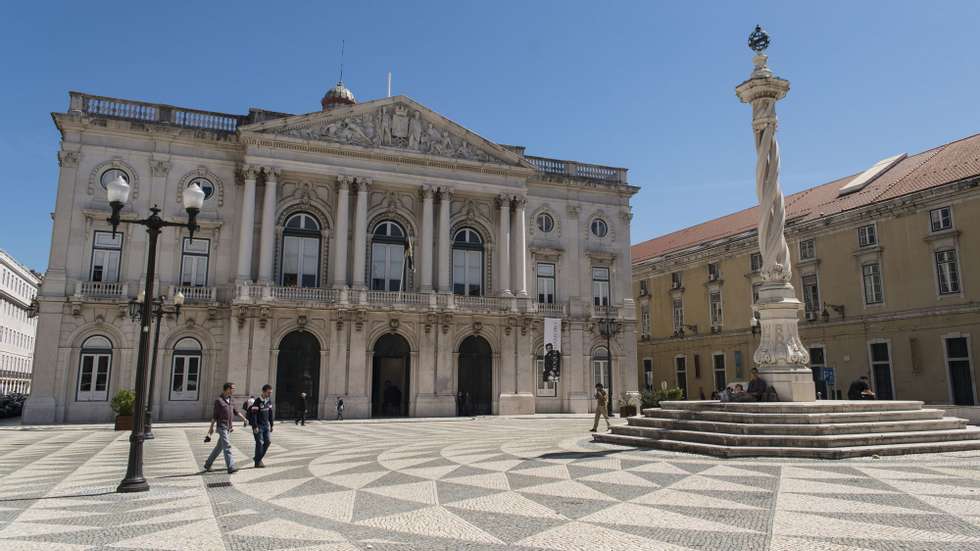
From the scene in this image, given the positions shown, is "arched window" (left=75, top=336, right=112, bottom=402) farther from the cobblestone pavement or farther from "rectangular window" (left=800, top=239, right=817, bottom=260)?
"rectangular window" (left=800, top=239, right=817, bottom=260)

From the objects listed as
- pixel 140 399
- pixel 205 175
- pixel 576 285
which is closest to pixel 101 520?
pixel 140 399

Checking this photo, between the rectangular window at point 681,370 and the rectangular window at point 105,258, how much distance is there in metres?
35.0

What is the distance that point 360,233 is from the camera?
110ft

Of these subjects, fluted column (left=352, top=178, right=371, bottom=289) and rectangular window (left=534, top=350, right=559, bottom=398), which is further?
rectangular window (left=534, top=350, right=559, bottom=398)

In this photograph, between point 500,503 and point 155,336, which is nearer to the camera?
point 500,503

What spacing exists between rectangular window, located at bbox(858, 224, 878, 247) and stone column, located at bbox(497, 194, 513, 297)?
18.3m

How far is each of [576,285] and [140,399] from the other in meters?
A: 29.5

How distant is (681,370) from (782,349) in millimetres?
32075

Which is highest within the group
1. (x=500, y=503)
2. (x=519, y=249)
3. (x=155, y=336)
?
(x=519, y=249)

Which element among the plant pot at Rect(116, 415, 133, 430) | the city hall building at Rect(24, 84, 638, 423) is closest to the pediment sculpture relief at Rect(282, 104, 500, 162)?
the city hall building at Rect(24, 84, 638, 423)

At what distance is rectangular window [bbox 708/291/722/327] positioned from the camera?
4394 centimetres

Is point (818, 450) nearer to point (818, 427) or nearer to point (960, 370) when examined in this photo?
point (818, 427)

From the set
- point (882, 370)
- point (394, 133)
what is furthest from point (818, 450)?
point (394, 133)

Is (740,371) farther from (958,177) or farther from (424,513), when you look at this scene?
(424,513)
